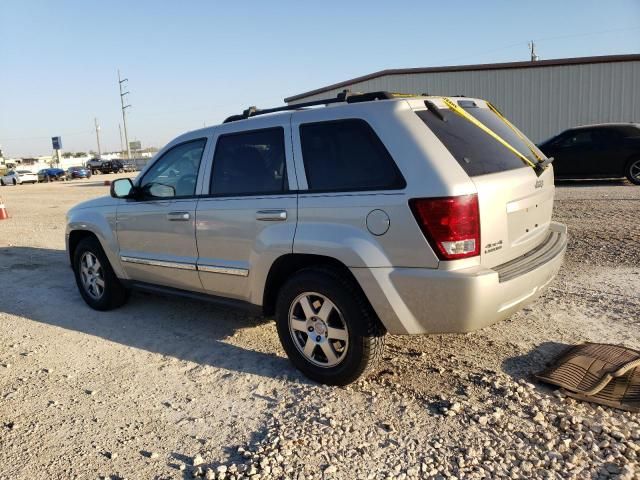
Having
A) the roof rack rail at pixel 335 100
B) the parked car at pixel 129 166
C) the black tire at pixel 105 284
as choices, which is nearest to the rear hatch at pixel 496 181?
the roof rack rail at pixel 335 100

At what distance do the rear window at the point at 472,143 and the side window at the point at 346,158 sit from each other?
1.21 ft

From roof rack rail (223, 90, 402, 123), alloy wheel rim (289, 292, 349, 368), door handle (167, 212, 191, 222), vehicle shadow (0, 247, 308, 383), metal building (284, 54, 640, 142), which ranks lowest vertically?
vehicle shadow (0, 247, 308, 383)

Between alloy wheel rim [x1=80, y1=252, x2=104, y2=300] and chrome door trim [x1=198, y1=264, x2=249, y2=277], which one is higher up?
chrome door trim [x1=198, y1=264, x2=249, y2=277]

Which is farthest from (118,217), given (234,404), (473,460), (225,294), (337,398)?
(473,460)

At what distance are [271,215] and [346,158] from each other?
0.69 meters

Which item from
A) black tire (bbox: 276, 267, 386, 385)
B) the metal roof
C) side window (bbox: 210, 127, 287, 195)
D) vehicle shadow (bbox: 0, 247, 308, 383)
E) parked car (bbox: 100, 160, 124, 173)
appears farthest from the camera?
parked car (bbox: 100, 160, 124, 173)

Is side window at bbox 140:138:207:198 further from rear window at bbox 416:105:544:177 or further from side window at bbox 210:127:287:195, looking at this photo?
rear window at bbox 416:105:544:177

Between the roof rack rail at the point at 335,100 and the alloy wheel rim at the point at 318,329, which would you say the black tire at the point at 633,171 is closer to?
the roof rack rail at the point at 335,100

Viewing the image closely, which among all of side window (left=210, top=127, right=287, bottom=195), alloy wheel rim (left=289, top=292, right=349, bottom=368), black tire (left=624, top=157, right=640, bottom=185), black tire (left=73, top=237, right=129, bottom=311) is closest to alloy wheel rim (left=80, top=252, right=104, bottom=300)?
black tire (left=73, top=237, right=129, bottom=311)

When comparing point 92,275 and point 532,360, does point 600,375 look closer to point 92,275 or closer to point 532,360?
point 532,360

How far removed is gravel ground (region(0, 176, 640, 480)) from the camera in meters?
2.83

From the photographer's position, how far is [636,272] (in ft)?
19.3

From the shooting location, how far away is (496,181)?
3.29 metres

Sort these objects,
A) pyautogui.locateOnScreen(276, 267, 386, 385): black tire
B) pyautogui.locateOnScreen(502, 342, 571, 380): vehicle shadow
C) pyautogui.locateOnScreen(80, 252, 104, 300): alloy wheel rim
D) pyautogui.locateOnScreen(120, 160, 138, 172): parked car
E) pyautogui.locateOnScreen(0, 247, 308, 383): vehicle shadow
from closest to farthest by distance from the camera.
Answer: pyautogui.locateOnScreen(276, 267, 386, 385): black tire → pyautogui.locateOnScreen(502, 342, 571, 380): vehicle shadow → pyautogui.locateOnScreen(0, 247, 308, 383): vehicle shadow → pyautogui.locateOnScreen(80, 252, 104, 300): alloy wheel rim → pyautogui.locateOnScreen(120, 160, 138, 172): parked car
